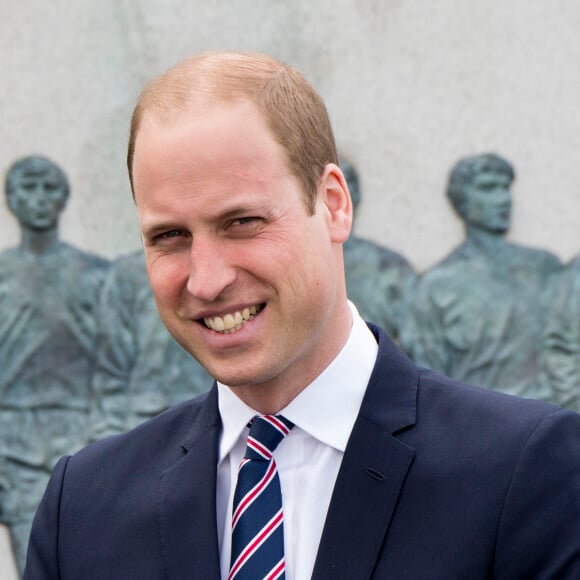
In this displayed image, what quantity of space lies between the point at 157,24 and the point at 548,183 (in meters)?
2.07

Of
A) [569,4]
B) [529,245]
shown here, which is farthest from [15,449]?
[569,4]

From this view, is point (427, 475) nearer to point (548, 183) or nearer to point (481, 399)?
point (481, 399)

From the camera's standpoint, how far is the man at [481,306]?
6824 mm

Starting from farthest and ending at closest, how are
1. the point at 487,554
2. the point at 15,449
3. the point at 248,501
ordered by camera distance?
the point at 15,449 < the point at 248,501 < the point at 487,554

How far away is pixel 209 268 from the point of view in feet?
5.82

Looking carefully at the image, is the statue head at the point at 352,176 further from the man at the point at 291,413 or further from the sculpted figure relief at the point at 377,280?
the man at the point at 291,413

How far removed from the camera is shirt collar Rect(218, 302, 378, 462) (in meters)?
1.90

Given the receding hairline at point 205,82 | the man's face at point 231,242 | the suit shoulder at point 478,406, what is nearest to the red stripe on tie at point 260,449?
the man's face at point 231,242

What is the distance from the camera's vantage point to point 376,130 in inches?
273

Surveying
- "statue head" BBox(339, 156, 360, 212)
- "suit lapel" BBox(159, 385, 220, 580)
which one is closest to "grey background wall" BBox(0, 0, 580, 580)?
"statue head" BBox(339, 156, 360, 212)

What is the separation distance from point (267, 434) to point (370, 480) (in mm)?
165

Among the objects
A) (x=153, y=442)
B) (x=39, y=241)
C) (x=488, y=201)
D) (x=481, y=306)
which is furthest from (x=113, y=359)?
(x=153, y=442)

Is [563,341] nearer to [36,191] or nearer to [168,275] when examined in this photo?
[36,191]

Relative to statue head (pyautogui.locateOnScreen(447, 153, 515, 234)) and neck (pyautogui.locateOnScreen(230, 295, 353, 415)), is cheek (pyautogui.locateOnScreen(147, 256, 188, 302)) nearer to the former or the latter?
neck (pyautogui.locateOnScreen(230, 295, 353, 415))
